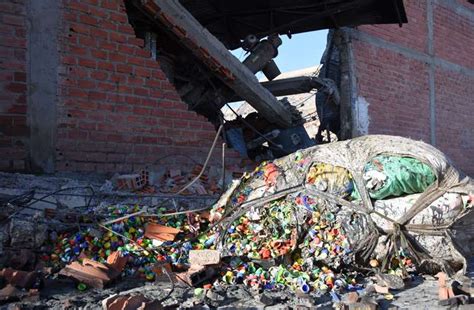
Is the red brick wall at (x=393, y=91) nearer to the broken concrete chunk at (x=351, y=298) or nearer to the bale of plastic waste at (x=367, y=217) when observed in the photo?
the bale of plastic waste at (x=367, y=217)

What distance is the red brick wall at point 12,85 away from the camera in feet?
13.3

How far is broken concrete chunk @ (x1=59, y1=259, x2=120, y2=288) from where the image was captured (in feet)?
9.41

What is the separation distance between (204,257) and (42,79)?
2.45m

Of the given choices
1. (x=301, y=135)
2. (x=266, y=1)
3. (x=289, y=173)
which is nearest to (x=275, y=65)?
(x=266, y=1)

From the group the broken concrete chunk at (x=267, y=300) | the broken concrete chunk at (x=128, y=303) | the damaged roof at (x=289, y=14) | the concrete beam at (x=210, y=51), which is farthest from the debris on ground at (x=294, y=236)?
the damaged roof at (x=289, y=14)

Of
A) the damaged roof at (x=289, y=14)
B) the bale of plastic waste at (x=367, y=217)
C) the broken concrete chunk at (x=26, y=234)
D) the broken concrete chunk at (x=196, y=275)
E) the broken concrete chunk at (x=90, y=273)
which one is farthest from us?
the damaged roof at (x=289, y=14)

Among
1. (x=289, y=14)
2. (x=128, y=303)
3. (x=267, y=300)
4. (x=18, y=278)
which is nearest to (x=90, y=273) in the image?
(x=18, y=278)

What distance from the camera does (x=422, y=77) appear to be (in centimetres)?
909

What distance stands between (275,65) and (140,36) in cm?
273

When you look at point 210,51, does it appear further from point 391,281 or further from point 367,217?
point 391,281

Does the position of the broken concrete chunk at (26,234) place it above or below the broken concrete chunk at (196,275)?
above

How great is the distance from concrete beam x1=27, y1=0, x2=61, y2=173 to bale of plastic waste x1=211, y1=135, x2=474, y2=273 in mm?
1948

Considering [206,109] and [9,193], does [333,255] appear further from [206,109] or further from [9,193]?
[206,109]

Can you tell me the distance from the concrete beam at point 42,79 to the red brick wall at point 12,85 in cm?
6
